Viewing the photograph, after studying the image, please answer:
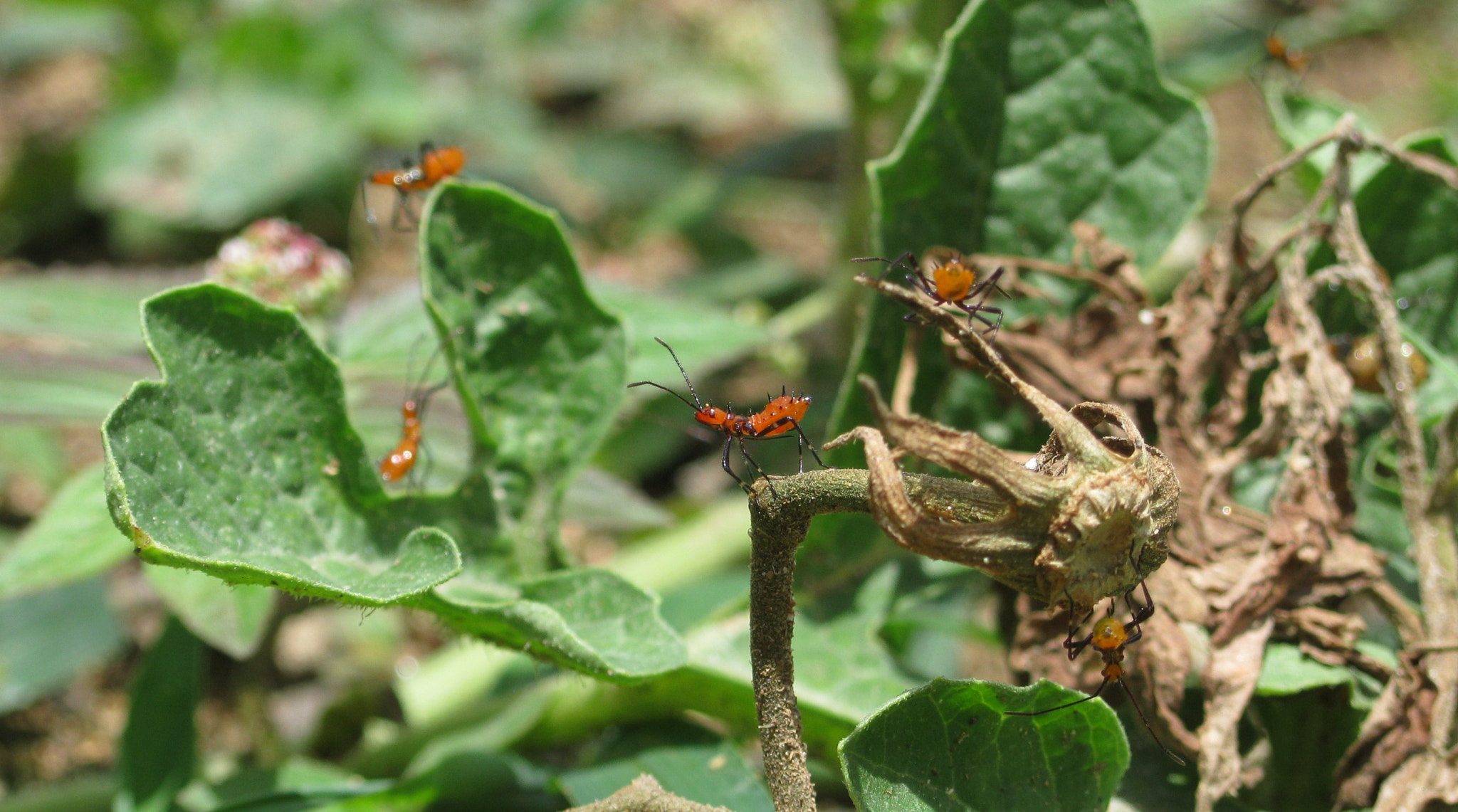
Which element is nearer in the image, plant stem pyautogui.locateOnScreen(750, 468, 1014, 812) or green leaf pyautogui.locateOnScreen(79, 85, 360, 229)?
plant stem pyautogui.locateOnScreen(750, 468, 1014, 812)

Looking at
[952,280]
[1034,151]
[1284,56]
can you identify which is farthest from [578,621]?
[1284,56]

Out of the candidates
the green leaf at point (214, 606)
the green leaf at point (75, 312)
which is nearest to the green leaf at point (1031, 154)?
the green leaf at point (214, 606)

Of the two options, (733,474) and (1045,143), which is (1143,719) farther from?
(1045,143)

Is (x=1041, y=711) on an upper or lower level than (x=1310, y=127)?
lower

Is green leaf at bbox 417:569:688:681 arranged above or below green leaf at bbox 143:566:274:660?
above

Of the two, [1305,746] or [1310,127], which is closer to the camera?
[1305,746]

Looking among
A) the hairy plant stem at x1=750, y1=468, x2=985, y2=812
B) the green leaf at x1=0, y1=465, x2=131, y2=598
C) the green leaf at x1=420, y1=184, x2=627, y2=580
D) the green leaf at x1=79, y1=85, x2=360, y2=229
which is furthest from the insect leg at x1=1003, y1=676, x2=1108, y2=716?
the green leaf at x1=79, y1=85, x2=360, y2=229

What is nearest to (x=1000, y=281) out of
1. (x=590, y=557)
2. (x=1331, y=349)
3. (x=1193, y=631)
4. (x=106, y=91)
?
(x=1331, y=349)

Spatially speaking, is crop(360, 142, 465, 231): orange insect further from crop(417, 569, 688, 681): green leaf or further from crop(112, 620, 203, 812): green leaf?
crop(417, 569, 688, 681): green leaf
